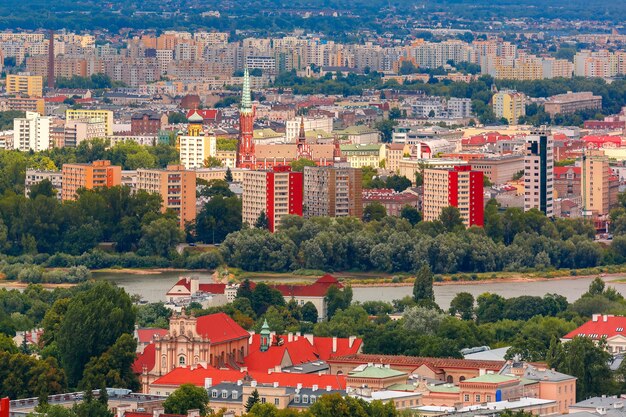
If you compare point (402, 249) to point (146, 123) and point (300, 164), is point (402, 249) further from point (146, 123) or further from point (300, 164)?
point (146, 123)

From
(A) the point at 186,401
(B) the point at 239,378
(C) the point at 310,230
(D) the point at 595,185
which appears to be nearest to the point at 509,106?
(D) the point at 595,185

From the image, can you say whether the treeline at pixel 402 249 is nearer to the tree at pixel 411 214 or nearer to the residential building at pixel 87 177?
the tree at pixel 411 214

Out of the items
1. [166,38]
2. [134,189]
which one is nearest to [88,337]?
[134,189]

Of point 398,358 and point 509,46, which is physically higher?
point 509,46

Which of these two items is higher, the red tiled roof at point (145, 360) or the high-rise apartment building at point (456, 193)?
the high-rise apartment building at point (456, 193)

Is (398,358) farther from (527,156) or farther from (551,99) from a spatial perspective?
(551,99)

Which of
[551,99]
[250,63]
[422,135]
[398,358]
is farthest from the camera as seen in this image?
[250,63]

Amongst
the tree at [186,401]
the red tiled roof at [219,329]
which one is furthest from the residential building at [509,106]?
the tree at [186,401]

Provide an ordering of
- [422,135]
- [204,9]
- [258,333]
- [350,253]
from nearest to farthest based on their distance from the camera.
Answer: [258,333]
[350,253]
[422,135]
[204,9]

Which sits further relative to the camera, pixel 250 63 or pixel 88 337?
pixel 250 63
